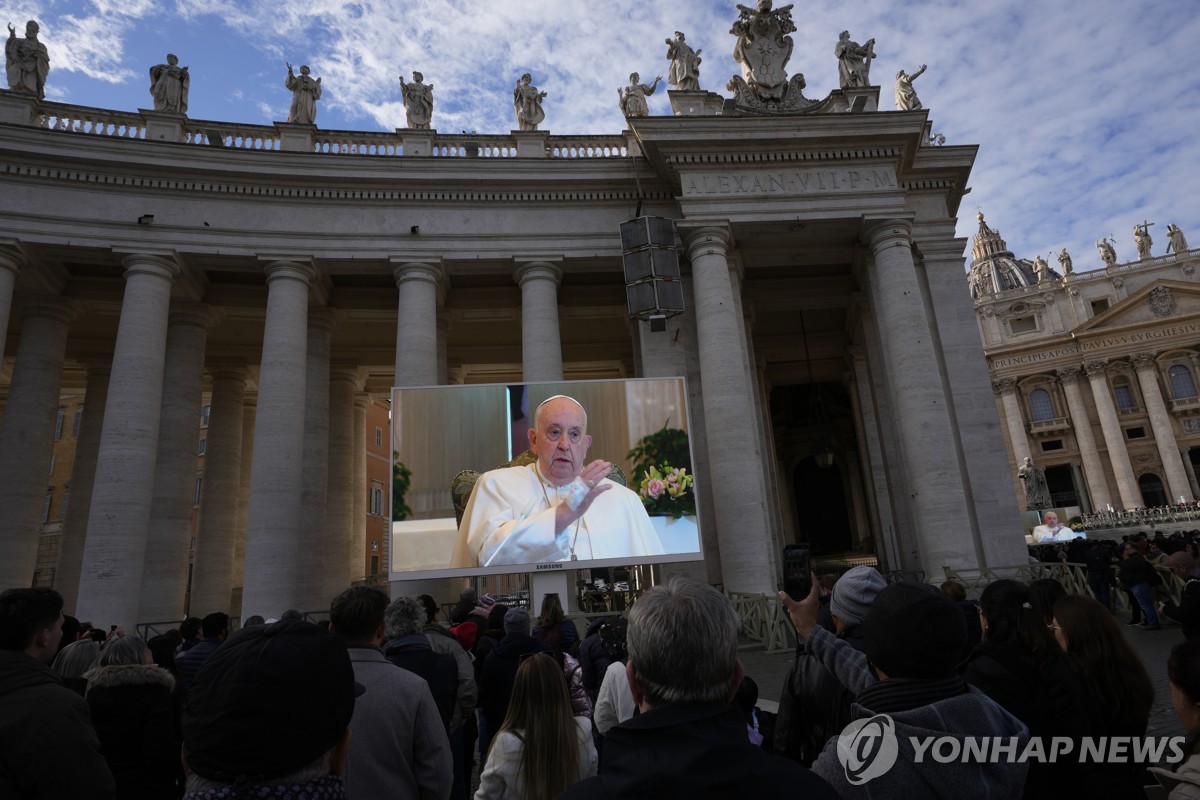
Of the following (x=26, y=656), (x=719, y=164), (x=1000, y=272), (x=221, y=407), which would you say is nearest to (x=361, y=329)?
(x=221, y=407)

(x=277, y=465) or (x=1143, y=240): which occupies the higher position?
(x=1143, y=240)

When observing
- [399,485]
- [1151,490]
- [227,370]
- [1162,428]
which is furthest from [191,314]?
[1151,490]

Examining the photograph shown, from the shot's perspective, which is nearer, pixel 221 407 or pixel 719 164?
pixel 719 164

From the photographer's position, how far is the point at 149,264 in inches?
644

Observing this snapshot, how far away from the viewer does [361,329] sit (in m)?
21.7

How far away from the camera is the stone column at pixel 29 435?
1611 cm

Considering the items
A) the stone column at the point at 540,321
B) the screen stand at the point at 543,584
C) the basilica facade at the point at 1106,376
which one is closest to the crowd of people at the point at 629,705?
the screen stand at the point at 543,584

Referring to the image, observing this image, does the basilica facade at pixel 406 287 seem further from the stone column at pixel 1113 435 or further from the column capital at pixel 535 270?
the stone column at pixel 1113 435

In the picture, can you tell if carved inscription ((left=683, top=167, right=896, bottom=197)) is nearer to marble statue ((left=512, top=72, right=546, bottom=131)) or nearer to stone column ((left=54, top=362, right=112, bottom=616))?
marble statue ((left=512, top=72, right=546, bottom=131))

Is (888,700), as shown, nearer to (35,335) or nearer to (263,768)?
(263,768)

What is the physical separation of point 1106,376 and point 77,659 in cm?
6913

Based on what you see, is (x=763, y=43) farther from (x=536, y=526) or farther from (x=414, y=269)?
(x=536, y=526)

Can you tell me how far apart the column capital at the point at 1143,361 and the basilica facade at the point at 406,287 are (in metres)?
49.3

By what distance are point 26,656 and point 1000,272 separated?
9822cm
